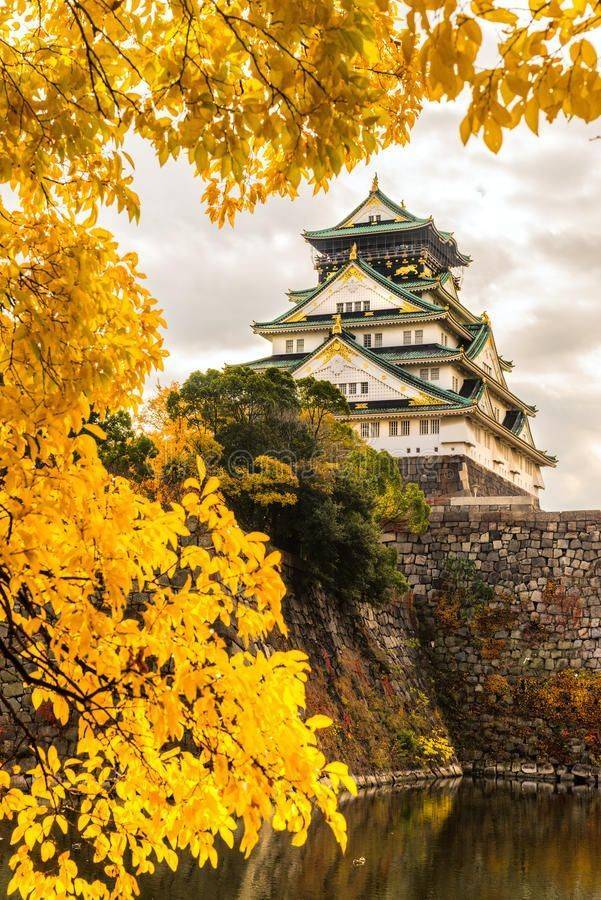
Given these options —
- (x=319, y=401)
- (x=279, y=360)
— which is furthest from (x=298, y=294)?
(x=319, y=401)

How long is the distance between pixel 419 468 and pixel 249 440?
54.8 feet

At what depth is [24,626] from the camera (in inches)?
137

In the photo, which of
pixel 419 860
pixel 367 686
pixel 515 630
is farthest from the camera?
pixel 515 630

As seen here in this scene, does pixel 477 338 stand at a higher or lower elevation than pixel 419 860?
higher

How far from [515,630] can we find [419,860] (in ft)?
38.8

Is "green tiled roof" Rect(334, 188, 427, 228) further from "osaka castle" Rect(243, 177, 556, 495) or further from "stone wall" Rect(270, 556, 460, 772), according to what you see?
"stone wall" Rect(270, 556, 460, 772)

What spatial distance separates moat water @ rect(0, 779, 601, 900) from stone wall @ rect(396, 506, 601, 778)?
4.99m

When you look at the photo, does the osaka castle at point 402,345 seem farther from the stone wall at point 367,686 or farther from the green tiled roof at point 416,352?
the stone wall at point 367,686

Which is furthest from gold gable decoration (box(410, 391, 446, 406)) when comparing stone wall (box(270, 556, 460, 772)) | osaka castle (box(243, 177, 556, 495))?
stone wall (box(270, 556, 460, 772))

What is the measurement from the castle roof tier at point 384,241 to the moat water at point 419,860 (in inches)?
1049

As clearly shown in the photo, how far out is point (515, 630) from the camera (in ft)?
78.3

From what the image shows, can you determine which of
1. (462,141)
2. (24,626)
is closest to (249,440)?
(24,626)

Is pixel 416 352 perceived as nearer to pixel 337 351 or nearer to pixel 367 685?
pixel 337 351

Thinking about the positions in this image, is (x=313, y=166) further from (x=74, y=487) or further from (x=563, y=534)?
(x=563, y=534)
